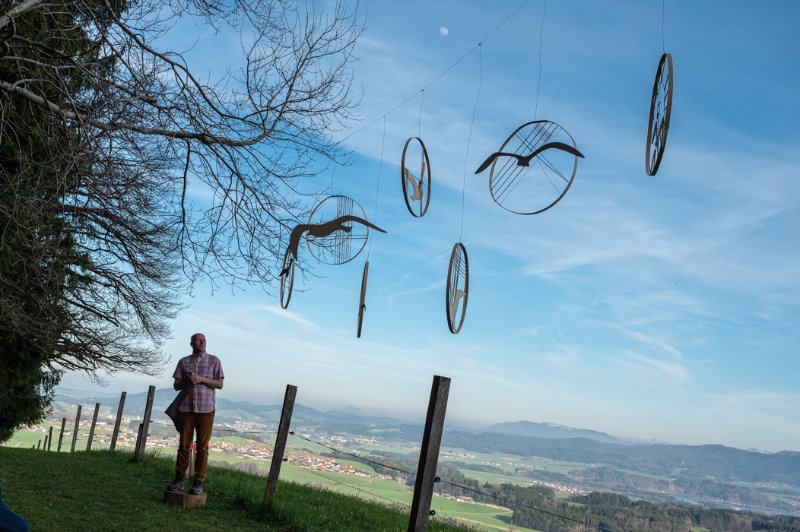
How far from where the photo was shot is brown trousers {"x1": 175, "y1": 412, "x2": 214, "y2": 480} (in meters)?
8.29

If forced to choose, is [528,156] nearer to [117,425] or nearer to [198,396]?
[198,396]

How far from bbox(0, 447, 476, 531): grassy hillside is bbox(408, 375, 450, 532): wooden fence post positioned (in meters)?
2.35

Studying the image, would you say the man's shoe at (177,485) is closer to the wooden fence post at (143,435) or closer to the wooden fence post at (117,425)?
the wooden fence post at (143,435)

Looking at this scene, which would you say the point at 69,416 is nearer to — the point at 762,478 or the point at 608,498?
the point at 608,498

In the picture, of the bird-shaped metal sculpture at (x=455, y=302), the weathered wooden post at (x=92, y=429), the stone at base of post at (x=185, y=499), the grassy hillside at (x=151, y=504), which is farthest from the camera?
the weathered wooden post at (x=92, y=429)

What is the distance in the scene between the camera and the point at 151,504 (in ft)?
27.9

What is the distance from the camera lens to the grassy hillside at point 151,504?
7520 millimetres

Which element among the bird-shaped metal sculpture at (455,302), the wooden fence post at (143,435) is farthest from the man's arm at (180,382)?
the wooden fence post at (143,435)

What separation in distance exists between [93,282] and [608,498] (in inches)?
490

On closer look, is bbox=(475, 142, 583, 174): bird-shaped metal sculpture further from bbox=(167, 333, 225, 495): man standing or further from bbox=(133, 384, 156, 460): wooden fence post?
bbox=(133, 384, 156, 460): wooden fence post

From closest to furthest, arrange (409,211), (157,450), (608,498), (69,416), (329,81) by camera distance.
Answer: (409,211)
(329,81)
(157,450)
(608,498)
(69,416)

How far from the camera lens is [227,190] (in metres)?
9.99

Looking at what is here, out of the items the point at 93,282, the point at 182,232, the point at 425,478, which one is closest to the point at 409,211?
the point at 425,478

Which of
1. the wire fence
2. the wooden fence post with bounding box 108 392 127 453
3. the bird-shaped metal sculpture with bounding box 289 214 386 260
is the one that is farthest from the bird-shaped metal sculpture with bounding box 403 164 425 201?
the wooden fence post with bounding box 108 392 127 453
